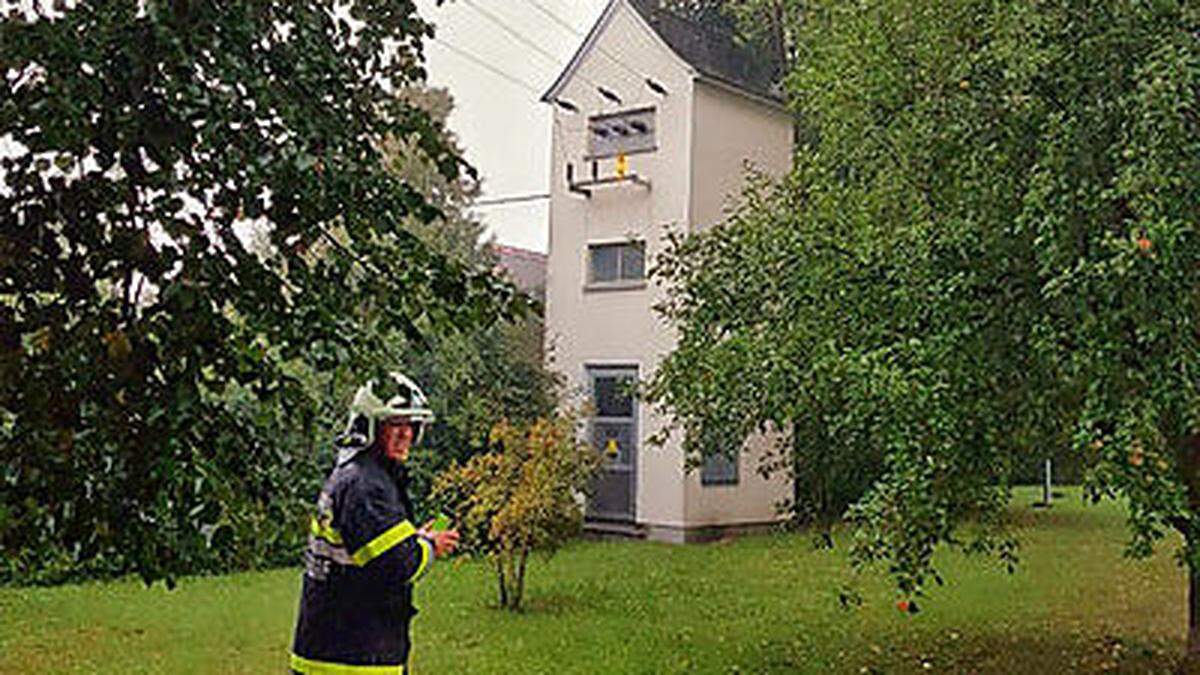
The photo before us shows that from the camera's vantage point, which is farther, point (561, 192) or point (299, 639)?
point (561, 192)

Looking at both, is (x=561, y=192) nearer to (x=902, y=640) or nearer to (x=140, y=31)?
(x=902, y=640)

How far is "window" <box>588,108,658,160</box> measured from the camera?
19.2 metres

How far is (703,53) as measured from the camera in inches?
777

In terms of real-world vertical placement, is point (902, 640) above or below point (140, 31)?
below

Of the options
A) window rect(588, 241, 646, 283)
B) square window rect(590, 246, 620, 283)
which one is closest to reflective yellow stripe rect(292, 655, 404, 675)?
window rect(588, 241, 646, 283)

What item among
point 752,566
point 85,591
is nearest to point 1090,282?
point 752,566

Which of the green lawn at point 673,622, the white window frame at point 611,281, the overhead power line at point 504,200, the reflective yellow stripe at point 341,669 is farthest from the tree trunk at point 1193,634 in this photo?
the overhead power line at point 504,200

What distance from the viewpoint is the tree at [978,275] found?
602cm

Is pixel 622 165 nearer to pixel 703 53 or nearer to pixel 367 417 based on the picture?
pixel 703 53

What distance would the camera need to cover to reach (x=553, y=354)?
19734 millimetres

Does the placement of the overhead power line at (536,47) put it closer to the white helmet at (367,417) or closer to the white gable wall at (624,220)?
the white gable wall at (624,220)

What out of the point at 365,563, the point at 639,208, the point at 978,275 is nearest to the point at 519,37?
the point at 639,208

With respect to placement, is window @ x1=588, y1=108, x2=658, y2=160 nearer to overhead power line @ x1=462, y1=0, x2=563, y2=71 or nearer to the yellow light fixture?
the yellow light fixture

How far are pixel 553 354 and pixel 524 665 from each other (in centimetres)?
1080
